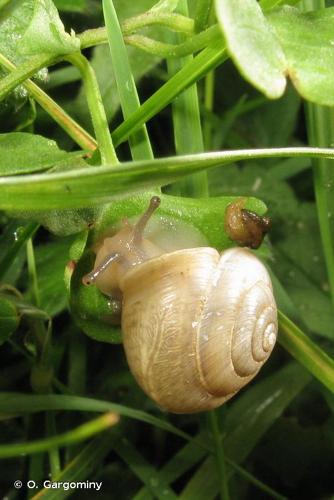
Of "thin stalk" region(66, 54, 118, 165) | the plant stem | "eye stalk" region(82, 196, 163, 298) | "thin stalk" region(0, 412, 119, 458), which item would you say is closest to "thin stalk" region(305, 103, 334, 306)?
the plant stem

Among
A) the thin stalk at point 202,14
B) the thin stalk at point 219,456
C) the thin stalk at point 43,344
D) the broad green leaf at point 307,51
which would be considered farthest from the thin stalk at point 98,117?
the thin stalk at point 219,456

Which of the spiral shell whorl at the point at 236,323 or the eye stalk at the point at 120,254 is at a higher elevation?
the eye stalk at the point at 120,254

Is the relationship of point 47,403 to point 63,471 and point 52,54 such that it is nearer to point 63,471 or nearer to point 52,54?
point 63,471

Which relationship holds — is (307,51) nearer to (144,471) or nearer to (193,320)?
(193,320)

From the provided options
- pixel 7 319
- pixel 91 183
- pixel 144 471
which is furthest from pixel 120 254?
pixel 144 471

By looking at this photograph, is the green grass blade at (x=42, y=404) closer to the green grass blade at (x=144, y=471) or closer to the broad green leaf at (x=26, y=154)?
the green grass blade at (x=144, y=471)

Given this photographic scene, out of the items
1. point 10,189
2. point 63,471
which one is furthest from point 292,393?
point 10,189

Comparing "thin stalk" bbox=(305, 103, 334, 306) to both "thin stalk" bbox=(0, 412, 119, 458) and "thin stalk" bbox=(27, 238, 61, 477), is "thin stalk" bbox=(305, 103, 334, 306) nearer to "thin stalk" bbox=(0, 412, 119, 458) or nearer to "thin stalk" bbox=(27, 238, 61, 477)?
"thin stalk" bbox=(27, 238, 61, 477)
